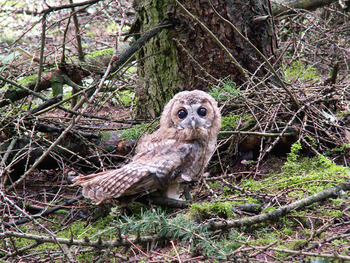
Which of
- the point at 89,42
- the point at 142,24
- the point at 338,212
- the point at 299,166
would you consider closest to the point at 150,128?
the point at 142,24

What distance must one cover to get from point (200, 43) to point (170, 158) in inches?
64.8

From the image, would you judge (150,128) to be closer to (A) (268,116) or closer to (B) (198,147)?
(B) (198,147)

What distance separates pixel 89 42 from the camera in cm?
858

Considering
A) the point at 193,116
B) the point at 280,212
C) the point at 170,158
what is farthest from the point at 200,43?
the point at 280,212

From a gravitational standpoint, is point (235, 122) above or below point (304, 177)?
above

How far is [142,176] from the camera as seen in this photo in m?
3.09

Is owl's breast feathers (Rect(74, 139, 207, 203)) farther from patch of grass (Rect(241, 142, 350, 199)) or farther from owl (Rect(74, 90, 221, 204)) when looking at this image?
patch of grass (Rect(241, 142, 350, 199))

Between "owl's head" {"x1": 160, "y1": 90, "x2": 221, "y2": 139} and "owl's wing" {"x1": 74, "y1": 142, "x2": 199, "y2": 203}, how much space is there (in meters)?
0.22

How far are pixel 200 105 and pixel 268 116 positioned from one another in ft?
2.67

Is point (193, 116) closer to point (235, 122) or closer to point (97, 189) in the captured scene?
point (235, 122)

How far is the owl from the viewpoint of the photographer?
3.09 m

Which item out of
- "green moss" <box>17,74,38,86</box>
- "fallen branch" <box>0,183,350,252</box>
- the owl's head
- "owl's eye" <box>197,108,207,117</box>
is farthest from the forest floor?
"owl's eye" <box>197,108,207,117</box>

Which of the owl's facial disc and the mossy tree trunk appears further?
the mossy tree trunk

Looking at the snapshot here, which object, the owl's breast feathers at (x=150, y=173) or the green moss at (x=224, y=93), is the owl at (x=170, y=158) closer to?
the owl's breast feathers at (x=150, y=173)
